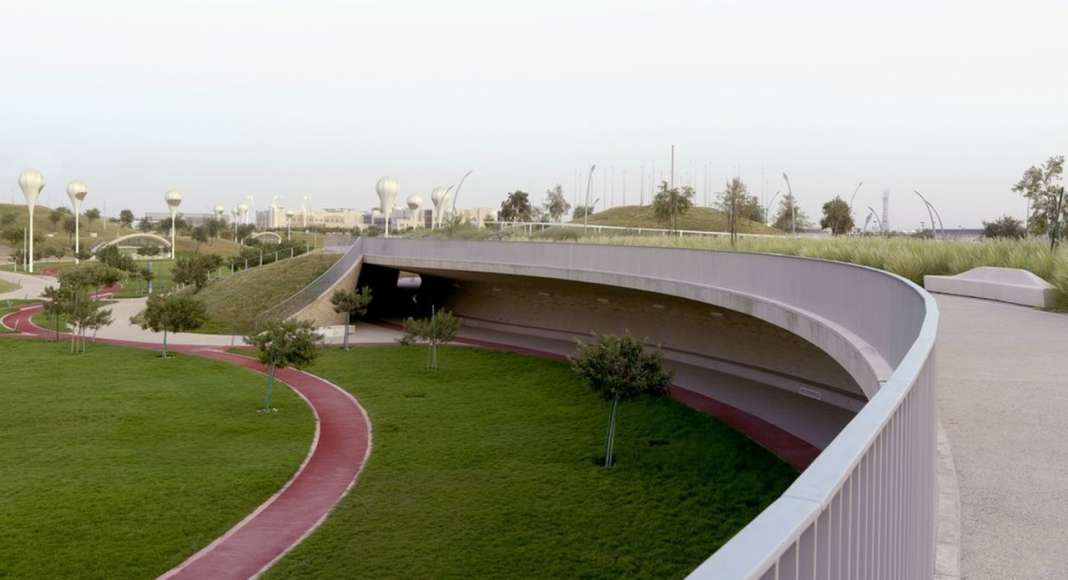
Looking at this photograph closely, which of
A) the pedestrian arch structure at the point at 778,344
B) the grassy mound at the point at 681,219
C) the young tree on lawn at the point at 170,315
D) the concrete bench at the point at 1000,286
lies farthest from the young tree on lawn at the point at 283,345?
the grassy mound at the point at 681,219

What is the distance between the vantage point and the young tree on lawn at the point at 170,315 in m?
38.5

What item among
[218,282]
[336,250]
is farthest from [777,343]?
[218,282]

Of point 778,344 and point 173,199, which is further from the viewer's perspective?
point 173,199

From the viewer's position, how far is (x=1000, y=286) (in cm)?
2086

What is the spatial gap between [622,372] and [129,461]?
12.8m

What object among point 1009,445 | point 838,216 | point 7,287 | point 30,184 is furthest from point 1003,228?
point 30,184

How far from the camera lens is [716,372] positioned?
97.6 feet

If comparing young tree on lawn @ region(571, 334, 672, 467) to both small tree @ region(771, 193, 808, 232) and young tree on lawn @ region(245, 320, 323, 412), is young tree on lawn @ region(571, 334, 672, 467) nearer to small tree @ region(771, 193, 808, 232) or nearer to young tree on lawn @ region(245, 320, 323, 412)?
Result: young tree on lawn @ region(245, 320, 323, 412)

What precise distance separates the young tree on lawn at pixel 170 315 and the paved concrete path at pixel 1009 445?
1334 inches

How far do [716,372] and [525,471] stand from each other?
35.4 ft

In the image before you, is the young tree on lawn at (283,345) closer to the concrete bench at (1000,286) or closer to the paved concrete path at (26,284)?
the concrete bench at (1000,286)

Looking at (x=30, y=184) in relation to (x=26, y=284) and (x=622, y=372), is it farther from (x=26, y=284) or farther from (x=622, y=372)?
(x=622, y=372)

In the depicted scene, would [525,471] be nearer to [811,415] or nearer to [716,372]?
[811,415]

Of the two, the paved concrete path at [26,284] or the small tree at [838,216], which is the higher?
the small tree at [838,216]
